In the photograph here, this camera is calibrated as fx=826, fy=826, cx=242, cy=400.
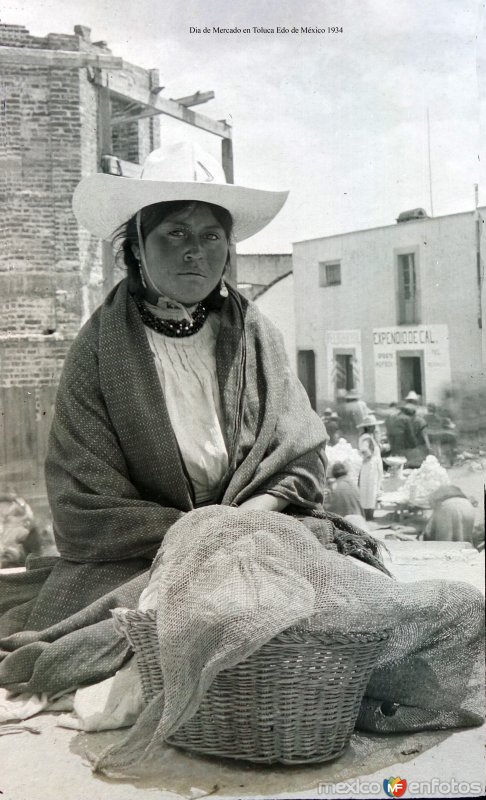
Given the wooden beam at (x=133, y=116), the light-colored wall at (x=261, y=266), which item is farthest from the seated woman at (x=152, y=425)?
the light-colored wall at (x=261, y=266)

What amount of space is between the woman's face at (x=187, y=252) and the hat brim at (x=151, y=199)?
0.26ft

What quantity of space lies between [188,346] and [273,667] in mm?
1427

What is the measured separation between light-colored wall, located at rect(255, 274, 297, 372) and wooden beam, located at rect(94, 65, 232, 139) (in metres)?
1.11

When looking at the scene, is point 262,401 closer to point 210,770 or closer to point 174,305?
point 174,305

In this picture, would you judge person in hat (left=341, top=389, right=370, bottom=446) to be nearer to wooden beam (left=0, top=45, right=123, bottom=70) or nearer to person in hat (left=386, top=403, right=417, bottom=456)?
person in hat (left=386, top=403, right=417, bottom=456)

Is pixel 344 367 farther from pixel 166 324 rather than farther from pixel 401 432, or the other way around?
pixel 166 324

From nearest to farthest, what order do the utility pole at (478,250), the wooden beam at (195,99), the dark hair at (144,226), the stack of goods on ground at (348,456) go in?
the dark hair at (144,226) → the wooden beam at (195,99) → the utility pole at (478,250) → the stack of goods on ground at (348,456)

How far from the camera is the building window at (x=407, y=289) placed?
4.98 m

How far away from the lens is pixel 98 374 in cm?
321

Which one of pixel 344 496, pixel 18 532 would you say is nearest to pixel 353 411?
pixel 344 496

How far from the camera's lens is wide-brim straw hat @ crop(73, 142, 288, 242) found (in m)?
3.12

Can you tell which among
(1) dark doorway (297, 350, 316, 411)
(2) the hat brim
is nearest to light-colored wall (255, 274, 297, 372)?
(1) dark doorway (297, 350, 316, 411)

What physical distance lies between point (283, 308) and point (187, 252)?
81.1 inches

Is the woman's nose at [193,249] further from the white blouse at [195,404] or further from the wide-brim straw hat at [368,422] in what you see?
the wide-brim straw hat at [368,422]
